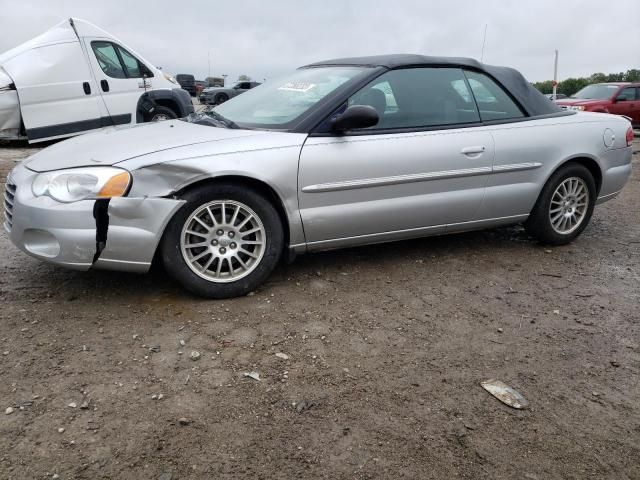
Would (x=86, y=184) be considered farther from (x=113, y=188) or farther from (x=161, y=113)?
(x=161, y=113)

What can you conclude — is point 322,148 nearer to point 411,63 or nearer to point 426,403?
point 411,63

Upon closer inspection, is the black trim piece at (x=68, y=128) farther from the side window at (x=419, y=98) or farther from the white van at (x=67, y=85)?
the side window at (x=419, y=98)

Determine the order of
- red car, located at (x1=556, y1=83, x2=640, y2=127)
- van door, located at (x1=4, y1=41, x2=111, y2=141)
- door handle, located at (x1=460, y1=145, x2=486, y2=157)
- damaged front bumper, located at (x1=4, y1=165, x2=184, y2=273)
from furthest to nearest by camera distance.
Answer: red car, located at (x1=556, y1=83, x2=640, y2=127), van door, located at (x1=4, y1=41, x2=111, y2=141), door handle, located at (x1=460, y1=145, x2=486, y2=157), damaged front bumper, located at (x1=4, y1=165, x2=184, y2=273)

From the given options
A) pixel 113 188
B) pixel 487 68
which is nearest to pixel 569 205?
pixel 487 68

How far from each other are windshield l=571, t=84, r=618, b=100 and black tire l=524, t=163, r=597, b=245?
1217 cm

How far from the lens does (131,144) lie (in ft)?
11.2

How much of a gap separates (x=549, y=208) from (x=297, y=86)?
223 cm

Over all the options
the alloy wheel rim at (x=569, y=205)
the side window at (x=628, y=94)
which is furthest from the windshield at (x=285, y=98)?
the side window at (x=628, y=94)

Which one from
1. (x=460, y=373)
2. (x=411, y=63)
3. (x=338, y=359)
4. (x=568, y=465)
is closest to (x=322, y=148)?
(x=411, y=63)

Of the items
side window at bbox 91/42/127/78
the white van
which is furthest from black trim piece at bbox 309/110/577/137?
side window at bbox 91/42/127/78

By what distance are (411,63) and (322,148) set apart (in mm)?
1109

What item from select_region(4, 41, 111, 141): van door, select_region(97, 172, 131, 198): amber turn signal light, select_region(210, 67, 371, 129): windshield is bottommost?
select_region(97, 172, 131, 198): amber turn signal light

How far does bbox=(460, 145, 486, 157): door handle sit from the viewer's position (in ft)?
13.1

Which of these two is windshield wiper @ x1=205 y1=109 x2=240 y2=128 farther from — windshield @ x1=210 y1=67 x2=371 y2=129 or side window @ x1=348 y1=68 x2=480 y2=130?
side window @ x1=348 y1=68 x2=480 y2=130
